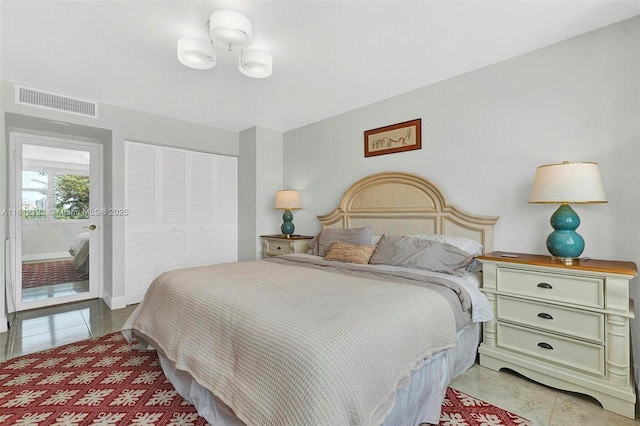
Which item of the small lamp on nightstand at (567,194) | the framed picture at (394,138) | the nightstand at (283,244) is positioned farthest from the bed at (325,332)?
the nightstand at (283,244)

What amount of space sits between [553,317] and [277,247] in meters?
2.98

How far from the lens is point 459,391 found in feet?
6.25

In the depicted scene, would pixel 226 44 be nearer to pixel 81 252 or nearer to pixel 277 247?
pixel 277 247

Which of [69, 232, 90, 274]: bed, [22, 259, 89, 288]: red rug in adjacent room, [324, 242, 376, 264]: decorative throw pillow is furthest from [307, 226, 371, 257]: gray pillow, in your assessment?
[22, 259, 89, 288]: red rug in adjacent room

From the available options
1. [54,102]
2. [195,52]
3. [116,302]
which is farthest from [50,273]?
[195,52]

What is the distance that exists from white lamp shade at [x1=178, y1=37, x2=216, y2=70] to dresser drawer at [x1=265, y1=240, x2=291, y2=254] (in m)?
2.33

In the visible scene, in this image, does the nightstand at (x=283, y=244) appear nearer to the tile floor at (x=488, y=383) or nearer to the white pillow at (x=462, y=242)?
the white pillow at (x=462, y=242)

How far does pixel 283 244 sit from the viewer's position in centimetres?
395

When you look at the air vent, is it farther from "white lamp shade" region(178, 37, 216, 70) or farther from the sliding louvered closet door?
"white lamp shade" region(178, 37, 216, 70)

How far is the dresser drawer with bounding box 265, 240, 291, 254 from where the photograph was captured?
3892 millimetres

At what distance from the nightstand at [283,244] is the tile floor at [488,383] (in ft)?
5.93

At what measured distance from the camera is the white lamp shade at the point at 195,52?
1.98 metres

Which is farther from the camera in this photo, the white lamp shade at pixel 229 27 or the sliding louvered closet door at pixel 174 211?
the sliding louvered closet door at pixel 174 211

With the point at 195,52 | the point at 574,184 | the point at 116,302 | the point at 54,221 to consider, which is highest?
the point at 195,52
